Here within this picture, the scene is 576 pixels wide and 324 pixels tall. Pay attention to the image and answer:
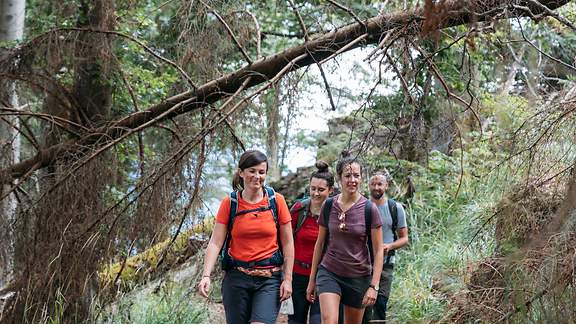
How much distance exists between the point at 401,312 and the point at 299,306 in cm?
242

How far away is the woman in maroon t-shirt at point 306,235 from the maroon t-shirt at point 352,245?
1.44 feet

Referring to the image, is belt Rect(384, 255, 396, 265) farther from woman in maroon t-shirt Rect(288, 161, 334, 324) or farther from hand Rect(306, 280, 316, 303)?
hand Rect(306, 280, 316, 303)

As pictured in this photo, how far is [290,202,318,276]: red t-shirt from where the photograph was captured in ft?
20.5

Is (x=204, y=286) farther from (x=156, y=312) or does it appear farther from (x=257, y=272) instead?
(x=156, y=312)

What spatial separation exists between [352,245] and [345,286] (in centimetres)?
33

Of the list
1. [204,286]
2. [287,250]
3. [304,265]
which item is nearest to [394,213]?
[304,265]

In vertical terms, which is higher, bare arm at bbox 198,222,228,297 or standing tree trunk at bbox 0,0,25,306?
standing tree trunk at bbox 0,0,25,306

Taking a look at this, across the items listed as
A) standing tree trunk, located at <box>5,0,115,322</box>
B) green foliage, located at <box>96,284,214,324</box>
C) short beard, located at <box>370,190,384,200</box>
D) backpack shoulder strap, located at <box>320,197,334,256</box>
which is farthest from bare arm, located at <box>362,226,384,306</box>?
green foliage, located at <box>96,284,214,324</box>

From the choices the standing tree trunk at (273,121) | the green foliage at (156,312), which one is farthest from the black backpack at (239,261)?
the green foliage at (156,312)

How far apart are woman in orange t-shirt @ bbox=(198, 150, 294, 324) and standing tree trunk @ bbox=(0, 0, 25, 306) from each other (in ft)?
9.49

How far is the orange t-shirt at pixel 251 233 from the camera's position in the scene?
5301 mm

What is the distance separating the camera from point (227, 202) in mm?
5387

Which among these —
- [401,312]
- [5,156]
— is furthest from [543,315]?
[5,156]

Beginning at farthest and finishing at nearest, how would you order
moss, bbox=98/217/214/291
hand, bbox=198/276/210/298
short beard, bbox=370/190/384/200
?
1. moss, bbox=98/217/214/291
2. short beard, bbox=370/190/384/200
3. hand, bbox=198/276/210/298
